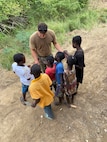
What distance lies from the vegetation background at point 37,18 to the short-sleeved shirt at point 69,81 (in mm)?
2503

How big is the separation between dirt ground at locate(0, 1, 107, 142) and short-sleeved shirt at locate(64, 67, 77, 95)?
0.41 metres

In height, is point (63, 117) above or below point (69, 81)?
below

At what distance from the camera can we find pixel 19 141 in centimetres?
399

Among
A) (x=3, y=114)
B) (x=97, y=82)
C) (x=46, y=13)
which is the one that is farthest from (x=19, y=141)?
(x=46, y=13)

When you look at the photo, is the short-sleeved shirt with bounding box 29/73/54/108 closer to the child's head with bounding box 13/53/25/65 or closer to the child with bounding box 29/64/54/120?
the child with bounding box 29/64/54/120

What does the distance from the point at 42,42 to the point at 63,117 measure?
1244mm

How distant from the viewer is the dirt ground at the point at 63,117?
13.0 feet

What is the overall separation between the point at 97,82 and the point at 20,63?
167cm

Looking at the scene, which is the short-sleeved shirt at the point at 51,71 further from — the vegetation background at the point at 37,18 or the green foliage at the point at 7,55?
the vegetation background at the point at 37,18

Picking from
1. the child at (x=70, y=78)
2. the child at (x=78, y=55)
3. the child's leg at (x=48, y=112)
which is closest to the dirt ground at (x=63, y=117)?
the child's leg at (x=48, y=112)

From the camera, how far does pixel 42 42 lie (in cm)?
427

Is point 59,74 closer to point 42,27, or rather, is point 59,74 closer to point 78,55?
point 78,55

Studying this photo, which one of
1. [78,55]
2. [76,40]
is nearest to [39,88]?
[78,55]

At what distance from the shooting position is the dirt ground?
396 centimetres
